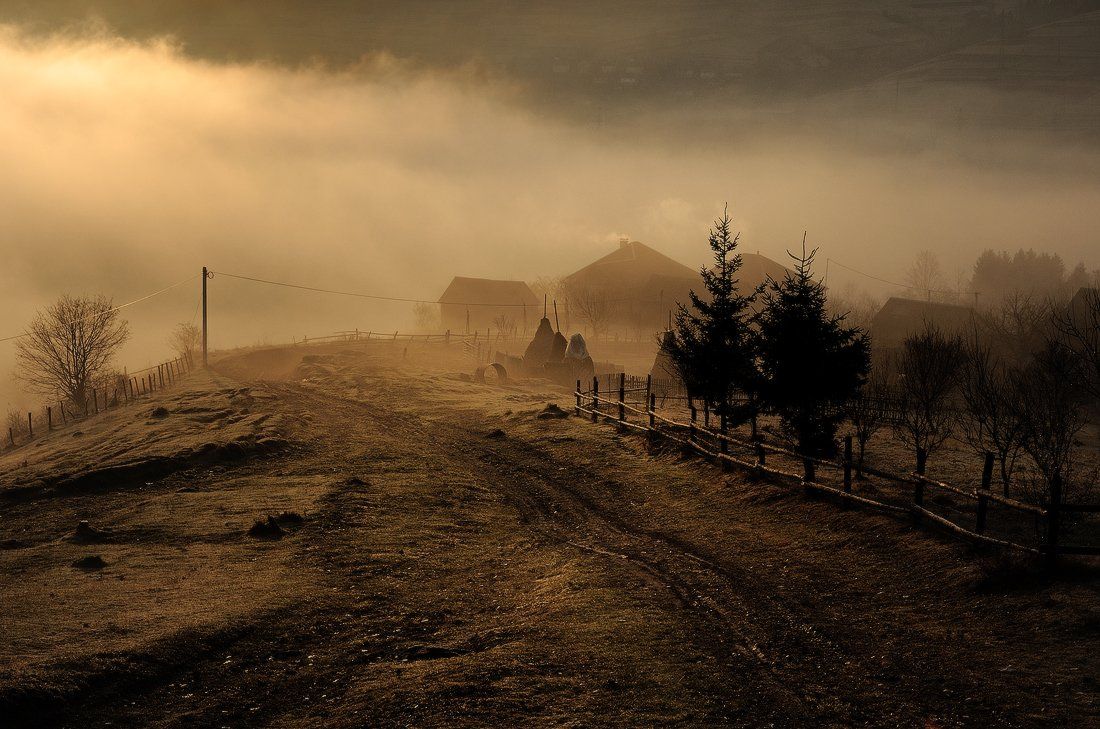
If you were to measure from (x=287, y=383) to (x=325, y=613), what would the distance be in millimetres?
42649

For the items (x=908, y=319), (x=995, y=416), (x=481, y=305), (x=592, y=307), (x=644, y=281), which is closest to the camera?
(x=995, y=416)

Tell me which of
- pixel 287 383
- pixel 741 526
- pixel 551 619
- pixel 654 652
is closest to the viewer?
pixel 654 652

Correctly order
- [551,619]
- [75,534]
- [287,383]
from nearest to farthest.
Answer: [551,619]
[75,534]
[287,383]

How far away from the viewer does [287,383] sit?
176 feet

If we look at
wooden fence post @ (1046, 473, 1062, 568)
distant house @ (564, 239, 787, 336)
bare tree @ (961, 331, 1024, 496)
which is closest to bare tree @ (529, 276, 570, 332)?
distant house @ (564, 239, 787, 336)

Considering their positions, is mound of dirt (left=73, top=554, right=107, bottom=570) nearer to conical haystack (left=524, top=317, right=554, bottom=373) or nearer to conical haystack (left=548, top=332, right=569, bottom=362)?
conical haystack (left=548, top=332, right=569, bottom=362)

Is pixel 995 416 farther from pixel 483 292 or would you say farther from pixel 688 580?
pixel 483 292

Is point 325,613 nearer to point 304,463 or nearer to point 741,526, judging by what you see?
point 741,526

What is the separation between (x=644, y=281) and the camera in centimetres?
12975

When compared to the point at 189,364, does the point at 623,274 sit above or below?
above

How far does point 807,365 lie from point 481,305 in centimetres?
9868

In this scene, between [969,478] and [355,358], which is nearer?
[969,478]

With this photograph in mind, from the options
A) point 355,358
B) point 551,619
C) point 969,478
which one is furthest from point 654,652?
point 355,358

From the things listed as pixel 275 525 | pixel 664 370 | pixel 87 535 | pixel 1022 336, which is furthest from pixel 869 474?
pixel 1022 336
